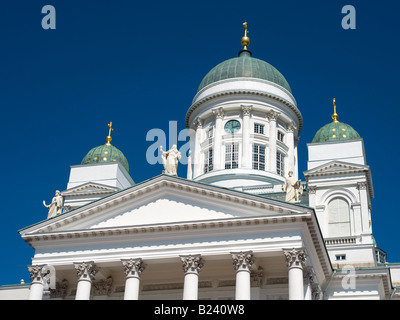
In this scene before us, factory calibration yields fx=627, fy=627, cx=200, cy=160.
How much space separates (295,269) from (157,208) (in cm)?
781

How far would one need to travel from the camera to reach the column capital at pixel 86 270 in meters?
31.3

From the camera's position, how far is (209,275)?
109ft

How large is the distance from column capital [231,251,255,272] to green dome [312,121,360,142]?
16.6 meters

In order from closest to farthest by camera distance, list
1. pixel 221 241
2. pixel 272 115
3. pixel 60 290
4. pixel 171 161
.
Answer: pixel 221 241
pixel 171 161
pixel 60 290
pixel 272 115

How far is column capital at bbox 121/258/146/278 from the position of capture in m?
30.8

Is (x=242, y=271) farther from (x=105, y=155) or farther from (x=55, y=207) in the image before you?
(x=105, y=155)

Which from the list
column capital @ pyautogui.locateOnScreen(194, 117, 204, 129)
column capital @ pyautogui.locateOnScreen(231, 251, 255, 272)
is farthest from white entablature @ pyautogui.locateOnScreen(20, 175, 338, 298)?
column capital @ pyautogui.locateOnScreen(194, 117, 204, 129)

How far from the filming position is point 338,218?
39938mm

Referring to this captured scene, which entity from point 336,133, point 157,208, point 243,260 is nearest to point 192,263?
point 243,260

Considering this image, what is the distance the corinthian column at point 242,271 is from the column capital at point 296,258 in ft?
5.63

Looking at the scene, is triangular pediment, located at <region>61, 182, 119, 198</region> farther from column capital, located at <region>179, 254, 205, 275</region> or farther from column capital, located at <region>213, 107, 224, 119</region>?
column capital, located at <region>179, 254, 205, 275</region>
